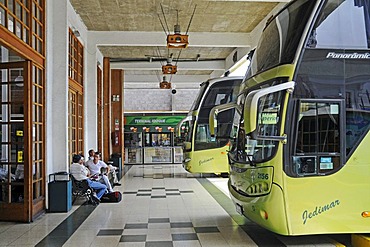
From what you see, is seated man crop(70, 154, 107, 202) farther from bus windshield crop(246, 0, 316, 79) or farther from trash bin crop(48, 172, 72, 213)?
bus windshield crop(246, 0, 316, 79)

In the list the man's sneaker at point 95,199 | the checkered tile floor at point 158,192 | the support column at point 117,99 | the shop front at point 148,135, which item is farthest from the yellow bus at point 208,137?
the shop front at point 148,135

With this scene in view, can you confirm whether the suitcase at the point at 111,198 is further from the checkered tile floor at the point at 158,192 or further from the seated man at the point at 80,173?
the checkered tile floor at the point at 158,192

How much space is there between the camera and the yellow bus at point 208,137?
43.2 feet

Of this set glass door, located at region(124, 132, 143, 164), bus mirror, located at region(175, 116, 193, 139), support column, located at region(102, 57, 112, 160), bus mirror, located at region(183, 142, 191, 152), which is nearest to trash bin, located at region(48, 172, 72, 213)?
bus mirror, located at region(183, 142, 191, 152)

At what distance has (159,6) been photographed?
34.4 ft

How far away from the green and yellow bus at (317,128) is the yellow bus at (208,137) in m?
7.73

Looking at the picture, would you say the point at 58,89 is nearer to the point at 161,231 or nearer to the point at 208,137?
the point at 161,231

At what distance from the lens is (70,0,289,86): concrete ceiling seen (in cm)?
1047

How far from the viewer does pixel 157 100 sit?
24.7 m

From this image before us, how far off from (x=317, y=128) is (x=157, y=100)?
19754mm

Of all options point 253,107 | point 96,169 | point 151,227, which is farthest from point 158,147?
point 253,107

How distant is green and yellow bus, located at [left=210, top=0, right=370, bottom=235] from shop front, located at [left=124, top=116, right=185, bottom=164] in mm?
16924

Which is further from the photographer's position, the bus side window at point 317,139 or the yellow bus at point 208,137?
the yellow bus at point 208,137

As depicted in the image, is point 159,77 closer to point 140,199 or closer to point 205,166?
point 205,166
